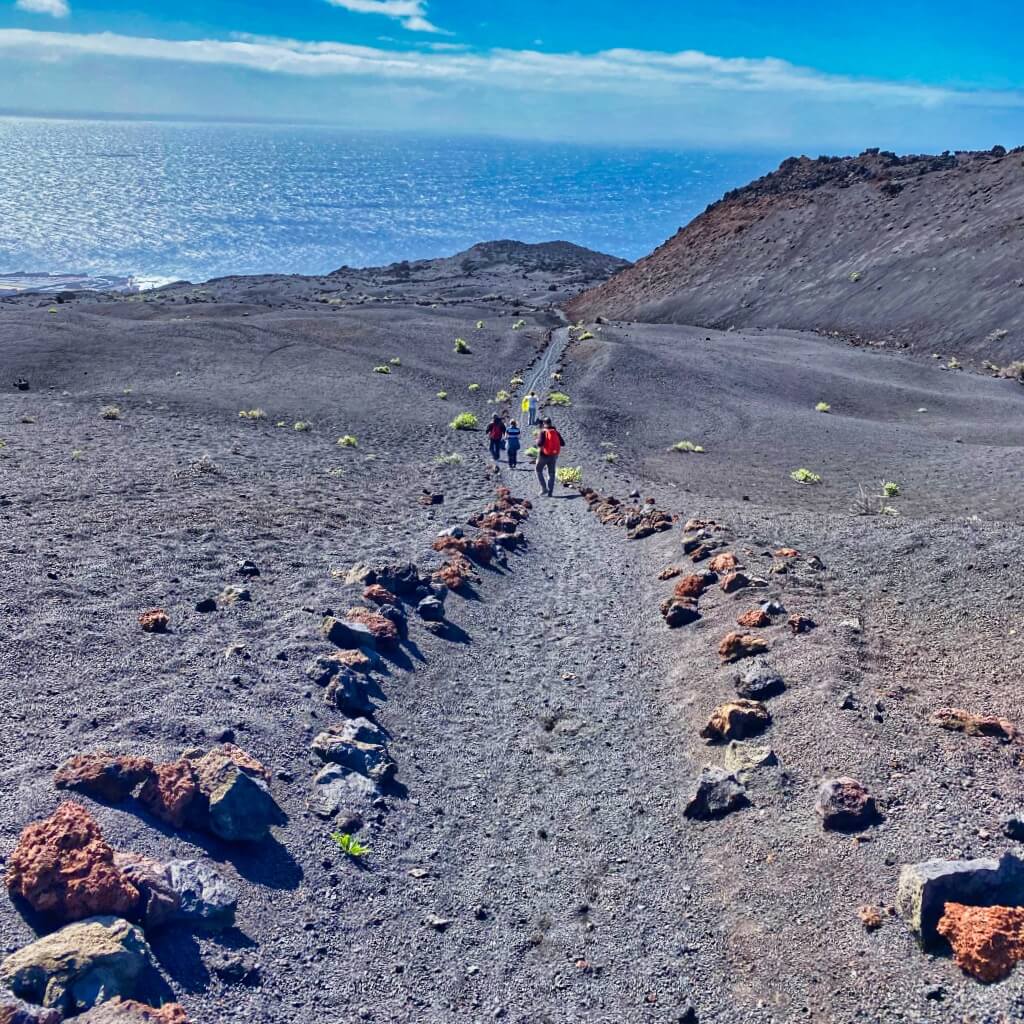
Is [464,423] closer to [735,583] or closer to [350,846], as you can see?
[735,583]

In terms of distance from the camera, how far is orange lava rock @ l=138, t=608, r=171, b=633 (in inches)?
321

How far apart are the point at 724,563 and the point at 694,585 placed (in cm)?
58

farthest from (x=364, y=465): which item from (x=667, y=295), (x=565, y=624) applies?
(x=667, y=295)

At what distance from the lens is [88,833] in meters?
4.89

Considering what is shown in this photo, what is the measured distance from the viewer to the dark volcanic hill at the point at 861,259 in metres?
38.8

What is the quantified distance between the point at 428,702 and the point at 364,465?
9.76 meters

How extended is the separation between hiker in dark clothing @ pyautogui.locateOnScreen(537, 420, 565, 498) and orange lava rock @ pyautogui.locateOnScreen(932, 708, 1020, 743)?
1065 cm

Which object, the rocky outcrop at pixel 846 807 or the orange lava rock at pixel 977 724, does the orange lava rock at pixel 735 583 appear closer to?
the orange lava rock at pixel 977 724

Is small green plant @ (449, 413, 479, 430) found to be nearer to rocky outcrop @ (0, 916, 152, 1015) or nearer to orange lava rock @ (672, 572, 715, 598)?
orange lava rock @ (672, 572, 715, 598)

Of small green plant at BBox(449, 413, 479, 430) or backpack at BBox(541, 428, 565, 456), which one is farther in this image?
small green plant at BBox(449, 413, 479, 430)

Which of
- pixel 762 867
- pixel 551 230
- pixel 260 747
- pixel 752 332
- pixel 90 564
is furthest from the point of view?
pixel 551 230

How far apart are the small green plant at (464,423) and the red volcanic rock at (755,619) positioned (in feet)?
46.5

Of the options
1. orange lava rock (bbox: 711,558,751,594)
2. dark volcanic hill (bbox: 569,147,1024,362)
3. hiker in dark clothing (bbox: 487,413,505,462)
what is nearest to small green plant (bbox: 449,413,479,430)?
hiker in dark clothing (bbox: 487,413,505,462)

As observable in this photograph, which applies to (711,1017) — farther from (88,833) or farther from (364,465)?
(364,465)
